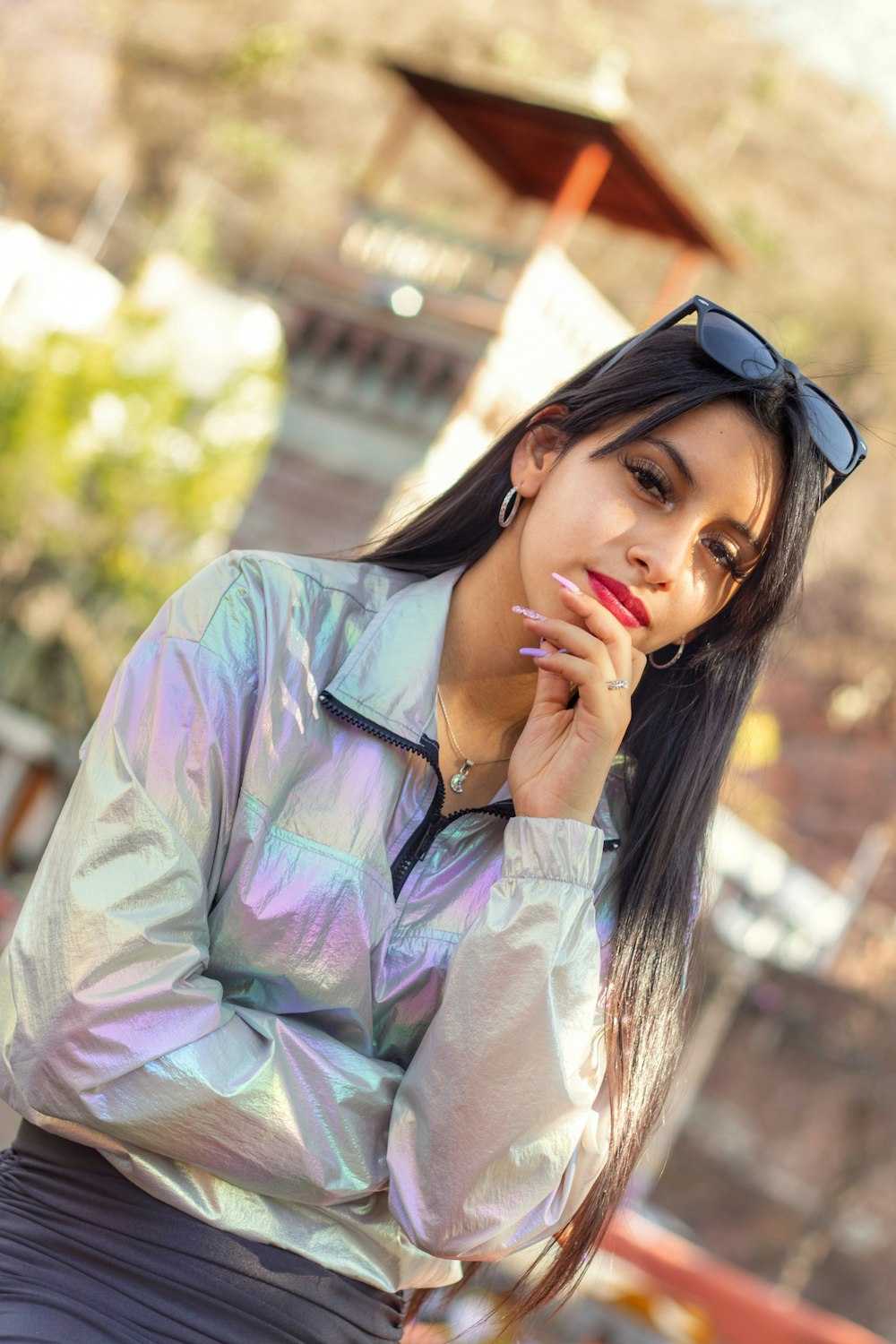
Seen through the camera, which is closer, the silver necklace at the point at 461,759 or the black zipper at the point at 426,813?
the black zipper at the point at 426,813

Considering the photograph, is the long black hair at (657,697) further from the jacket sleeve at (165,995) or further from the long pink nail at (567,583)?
the jacket sleeve at (165,995)

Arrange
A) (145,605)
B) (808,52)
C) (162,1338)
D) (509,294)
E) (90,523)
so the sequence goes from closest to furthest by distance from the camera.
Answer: (162,1338)
(509,294)
(145,605)
(90,523)
(808,52)

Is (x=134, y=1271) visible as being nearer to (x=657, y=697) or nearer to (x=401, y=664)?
(x=401, y=664)

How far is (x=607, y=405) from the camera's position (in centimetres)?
181

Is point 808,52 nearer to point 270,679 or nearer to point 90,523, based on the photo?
point 90,523

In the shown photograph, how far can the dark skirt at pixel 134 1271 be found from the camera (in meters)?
1.55

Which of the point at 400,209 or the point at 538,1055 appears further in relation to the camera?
the point at 400,209

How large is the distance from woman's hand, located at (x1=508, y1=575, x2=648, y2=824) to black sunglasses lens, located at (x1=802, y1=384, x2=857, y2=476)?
1.11 ft

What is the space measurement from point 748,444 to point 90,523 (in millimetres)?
18614

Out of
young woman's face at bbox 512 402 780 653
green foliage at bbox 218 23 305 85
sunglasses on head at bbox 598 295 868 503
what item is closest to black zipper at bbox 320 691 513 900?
young woman's face at bbox 512 402 780 653

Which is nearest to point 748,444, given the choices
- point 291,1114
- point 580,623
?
point 580,623

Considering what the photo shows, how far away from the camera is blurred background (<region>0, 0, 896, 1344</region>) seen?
1052 cm

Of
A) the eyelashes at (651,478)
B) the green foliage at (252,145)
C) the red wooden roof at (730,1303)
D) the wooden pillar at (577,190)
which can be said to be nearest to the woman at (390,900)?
the eyelashes at (651,478)

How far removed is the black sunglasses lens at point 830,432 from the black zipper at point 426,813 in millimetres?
543
